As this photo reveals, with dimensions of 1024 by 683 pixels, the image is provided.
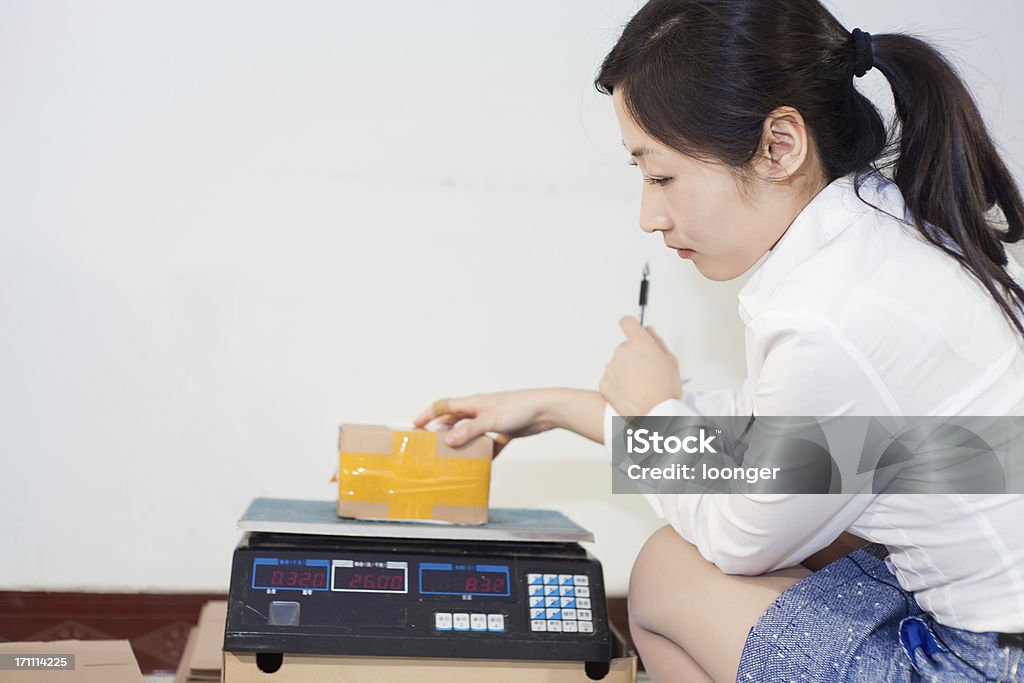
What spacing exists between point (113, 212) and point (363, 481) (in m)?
0.76

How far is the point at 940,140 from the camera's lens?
39.3 inches

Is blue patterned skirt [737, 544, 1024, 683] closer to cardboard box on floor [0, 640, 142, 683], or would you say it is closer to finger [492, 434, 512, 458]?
finger [492, 434, 512, 458]

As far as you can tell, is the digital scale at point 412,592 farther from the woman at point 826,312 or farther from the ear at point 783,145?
the ear at point 783,145

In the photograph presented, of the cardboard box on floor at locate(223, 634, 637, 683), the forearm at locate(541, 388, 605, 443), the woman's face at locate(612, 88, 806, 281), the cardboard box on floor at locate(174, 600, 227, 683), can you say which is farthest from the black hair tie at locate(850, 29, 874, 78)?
the cardboard box on floor at locate(174, 600, 227, 683)

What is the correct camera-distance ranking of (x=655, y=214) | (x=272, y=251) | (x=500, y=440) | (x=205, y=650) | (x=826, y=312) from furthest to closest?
(x=272, y=251) → (x=205, y=650) → (x=500, y=440) → (x=655, y=214) → (x=826, y=312)

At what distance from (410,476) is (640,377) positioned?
28 centimetres

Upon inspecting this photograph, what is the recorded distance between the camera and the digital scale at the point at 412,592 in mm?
1020

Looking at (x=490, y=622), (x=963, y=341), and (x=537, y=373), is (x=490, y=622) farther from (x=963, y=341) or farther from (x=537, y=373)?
(x=537, y=373)

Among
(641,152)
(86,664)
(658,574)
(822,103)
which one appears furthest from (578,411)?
(86,664)

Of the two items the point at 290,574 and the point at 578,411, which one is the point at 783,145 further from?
the point at 290,574

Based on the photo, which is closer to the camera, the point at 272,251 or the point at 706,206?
the point at 706,206

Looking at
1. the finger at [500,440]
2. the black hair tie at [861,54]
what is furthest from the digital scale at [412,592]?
the black hair tie at [861,54]

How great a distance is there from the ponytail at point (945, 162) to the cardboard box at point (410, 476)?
53 centimetres

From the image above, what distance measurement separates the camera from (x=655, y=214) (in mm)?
1101
